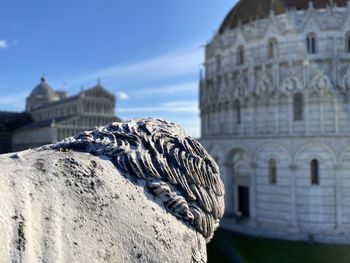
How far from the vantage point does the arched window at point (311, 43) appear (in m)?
25.6

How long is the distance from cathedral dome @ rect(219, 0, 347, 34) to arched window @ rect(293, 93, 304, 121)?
6.52 metres

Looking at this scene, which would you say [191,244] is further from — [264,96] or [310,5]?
[310,5]

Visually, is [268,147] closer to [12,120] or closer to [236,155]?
[236,155]

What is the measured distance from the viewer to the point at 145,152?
301 cm

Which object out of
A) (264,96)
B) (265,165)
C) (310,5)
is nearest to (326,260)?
(265,165)

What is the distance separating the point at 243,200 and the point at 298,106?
28.5ft

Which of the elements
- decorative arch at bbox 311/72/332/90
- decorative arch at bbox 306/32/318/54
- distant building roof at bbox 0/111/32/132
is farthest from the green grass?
distant building roof at bbox 0/111/32/132

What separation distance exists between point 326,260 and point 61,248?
22953 millimetres

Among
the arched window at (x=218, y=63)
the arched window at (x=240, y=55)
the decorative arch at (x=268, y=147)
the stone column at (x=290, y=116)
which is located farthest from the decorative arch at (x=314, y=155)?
the arched window at (x=218, y=63)

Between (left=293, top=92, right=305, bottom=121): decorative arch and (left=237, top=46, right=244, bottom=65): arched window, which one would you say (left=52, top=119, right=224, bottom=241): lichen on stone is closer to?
(left=293, top=92, right=305, bottom=121): decorative arch

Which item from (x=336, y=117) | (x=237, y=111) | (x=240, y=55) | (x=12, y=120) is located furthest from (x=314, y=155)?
(x=12, y=120)

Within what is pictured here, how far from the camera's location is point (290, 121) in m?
25.4

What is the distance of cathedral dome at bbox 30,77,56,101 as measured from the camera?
84.4 m

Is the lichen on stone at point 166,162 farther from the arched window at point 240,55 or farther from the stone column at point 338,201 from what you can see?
the arched window at point 240,55
